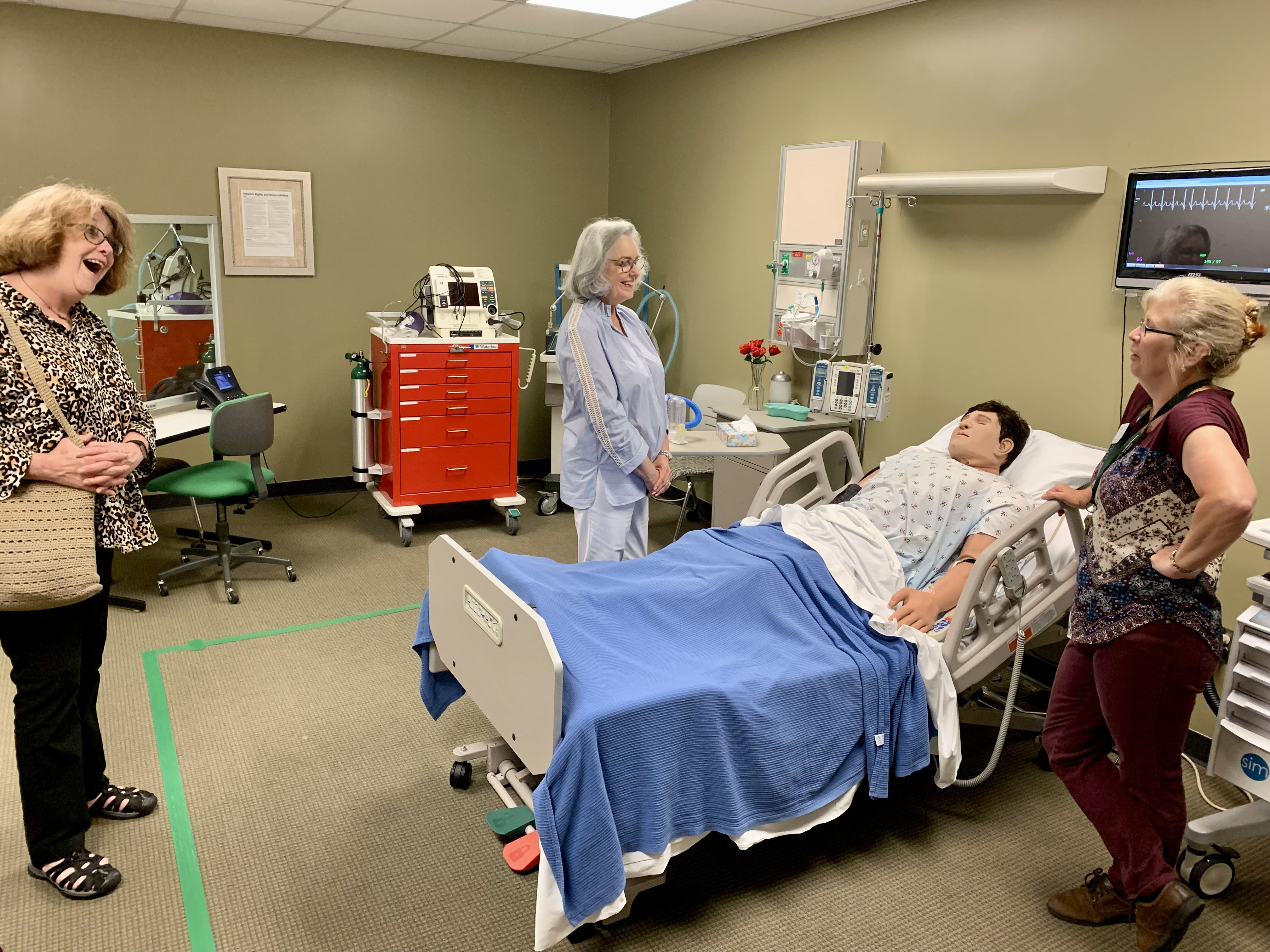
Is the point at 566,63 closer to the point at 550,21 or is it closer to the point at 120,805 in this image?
the point at 550,21

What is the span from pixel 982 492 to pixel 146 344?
11.9 ft

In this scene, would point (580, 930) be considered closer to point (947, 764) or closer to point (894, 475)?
point (947, 764)

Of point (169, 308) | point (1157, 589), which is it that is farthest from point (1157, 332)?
point (169, 308)

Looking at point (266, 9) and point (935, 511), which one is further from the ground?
→ point (266, 9)

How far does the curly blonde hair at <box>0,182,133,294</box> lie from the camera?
6.16ft

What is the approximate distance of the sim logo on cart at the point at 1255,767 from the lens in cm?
214

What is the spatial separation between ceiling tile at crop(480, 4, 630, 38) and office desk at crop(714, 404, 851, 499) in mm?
1796

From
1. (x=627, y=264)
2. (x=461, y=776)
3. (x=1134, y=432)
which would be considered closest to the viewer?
(x=1134, y=432)

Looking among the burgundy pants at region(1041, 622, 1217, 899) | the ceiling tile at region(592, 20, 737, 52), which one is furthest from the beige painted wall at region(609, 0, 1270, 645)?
the burgundy pants at region(1041, 622, 1217, 899)

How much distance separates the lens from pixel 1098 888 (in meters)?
2.14

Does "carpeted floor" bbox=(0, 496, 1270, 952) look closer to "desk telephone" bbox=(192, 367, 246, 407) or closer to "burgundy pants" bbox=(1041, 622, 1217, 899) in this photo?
"burgundy pants" bbox=(1041, 622, 1217, 899)

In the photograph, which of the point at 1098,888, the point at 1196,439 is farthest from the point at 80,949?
the point at 1196,439

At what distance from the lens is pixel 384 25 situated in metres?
4.39

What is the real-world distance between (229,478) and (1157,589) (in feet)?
10.8
